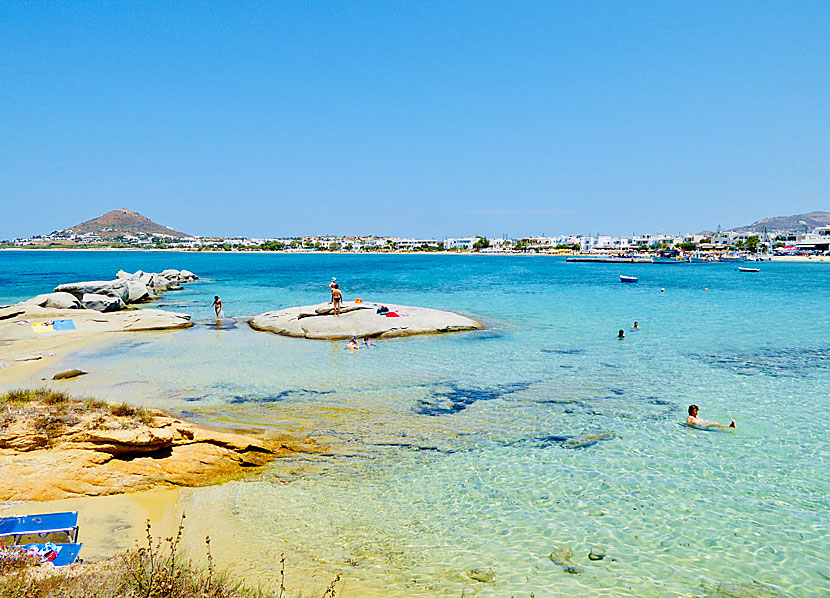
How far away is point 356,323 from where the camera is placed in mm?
25750

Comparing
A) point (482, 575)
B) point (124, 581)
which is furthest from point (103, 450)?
point (482, 575)

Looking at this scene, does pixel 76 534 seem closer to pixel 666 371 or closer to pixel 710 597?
pixel 710 597

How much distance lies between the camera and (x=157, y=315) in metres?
29.2

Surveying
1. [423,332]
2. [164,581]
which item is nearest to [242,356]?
[423,332]

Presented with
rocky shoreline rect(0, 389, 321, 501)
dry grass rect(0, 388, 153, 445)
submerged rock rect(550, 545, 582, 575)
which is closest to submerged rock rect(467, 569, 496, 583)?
submerged rock rect(550, 545, 582, 575)

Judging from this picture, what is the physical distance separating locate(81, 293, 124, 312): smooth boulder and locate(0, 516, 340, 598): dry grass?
32.9 meters

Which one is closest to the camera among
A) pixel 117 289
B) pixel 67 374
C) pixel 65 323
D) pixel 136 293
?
pixel 67 374

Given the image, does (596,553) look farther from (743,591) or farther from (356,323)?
(356,323)

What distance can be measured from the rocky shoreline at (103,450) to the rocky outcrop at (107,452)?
14mm

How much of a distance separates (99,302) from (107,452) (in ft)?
98.0

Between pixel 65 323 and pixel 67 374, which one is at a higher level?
pixel 65 323

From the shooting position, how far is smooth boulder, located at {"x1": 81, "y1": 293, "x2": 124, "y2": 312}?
33709 millimetres

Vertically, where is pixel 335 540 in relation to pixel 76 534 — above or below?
below

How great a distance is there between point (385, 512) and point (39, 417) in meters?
7.06
